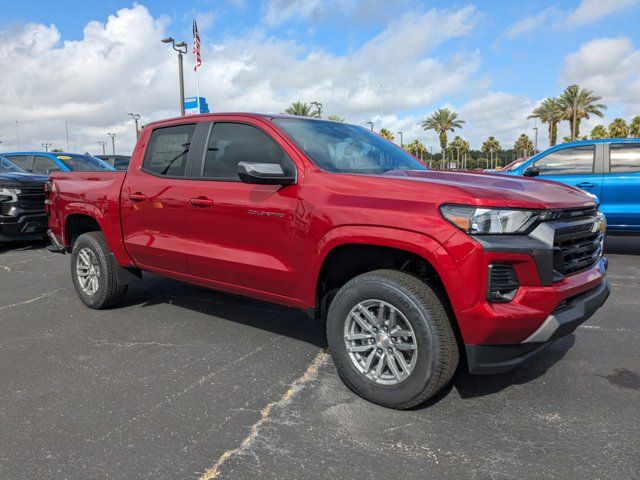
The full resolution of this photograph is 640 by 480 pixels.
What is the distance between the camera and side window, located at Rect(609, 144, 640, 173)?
741cm

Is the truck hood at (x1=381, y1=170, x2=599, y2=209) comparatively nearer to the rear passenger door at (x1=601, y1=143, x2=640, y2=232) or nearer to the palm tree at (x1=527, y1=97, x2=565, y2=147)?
the rear passenger door at (x1=601, y1=143, x2=640, y2=232)

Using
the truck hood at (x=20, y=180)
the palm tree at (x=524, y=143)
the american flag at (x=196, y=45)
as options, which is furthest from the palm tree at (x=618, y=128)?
the truck hood at (x=20, y=180)

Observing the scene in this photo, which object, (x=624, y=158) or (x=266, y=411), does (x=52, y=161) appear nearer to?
(x=266, y=411)

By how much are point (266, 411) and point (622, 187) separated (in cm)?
661

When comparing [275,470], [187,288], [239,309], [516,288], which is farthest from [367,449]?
[187,288]

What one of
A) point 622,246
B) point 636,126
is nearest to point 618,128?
point 636,126

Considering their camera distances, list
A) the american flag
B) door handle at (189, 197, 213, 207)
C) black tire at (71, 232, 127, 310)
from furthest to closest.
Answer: the american flag < black tire at (71, 232, 127, 310) < door handle at (189, 197, 213, 207)

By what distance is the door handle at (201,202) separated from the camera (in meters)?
3.87

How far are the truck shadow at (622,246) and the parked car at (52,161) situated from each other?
1104cm

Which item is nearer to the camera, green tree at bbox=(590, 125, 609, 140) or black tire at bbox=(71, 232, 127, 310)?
black tire at bbox=(71, 232, 127, 310)

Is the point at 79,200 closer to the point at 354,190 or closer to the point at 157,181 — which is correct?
the point at 157,181

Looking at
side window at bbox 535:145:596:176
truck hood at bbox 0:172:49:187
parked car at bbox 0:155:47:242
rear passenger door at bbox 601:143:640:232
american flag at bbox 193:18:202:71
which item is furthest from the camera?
american flag at bbox 193:18:202:71

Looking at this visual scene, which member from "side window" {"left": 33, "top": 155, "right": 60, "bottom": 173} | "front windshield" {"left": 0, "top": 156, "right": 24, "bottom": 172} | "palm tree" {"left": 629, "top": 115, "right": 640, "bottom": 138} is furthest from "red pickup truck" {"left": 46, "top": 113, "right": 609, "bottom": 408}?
"palm tree" {"left": 629, "top": 115, "right": 640, "bottom": 138}

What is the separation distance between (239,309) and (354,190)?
2.44m
